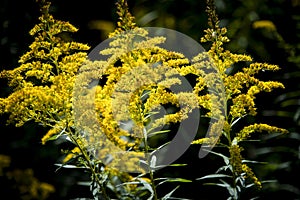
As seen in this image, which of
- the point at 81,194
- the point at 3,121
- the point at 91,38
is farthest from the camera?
Result: the point at 91,38

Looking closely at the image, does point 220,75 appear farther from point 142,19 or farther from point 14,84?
point 142,19

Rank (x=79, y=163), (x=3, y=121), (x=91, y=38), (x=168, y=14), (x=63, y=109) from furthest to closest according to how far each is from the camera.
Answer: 1. (x=91, y=38)
2. (x=168, y=14)
3. (x=3, y=121)
4. (x=79, y=163)
5. (x=63, y=109)

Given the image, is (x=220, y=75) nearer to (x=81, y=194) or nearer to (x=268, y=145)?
(x=81, y=194)

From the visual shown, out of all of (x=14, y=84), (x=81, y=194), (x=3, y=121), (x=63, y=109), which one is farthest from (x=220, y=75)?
(x=3, y=121)

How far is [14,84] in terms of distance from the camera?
210cm

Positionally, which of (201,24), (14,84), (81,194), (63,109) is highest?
(201,24)

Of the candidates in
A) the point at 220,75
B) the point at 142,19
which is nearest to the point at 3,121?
the point at 142,19

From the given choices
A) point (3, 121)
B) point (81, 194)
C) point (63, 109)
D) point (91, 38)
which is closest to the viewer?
point (63, 109)

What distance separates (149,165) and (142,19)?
2403 millimetres

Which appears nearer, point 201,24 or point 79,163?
point 79,163

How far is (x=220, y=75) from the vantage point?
2033 mm

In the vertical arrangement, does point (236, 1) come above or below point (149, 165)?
above

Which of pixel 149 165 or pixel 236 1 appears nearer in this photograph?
pixel 149 165

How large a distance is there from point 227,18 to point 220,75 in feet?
7.54
